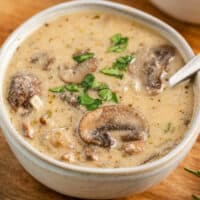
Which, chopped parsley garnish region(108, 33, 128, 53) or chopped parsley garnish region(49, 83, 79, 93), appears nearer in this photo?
chopped parsley garnish region(49, 83, 79, 93)

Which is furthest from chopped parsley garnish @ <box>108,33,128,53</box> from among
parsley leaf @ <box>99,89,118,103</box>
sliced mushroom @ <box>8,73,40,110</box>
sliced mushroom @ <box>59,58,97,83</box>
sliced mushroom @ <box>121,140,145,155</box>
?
sliced mushroom @ <box>121,140,145,155</box>

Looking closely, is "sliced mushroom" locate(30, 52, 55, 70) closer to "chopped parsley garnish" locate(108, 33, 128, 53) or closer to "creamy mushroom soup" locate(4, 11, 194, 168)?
"creamy mushroom soup" locate(4, 11, 194, 168)

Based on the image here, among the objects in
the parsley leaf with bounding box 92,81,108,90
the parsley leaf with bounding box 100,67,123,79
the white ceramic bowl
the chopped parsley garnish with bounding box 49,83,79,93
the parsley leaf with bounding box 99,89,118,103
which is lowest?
the chopped parsley garnish with bounding box 49,83,79,93

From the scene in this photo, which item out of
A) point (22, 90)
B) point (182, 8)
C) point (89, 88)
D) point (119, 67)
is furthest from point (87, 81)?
point (182, 8)

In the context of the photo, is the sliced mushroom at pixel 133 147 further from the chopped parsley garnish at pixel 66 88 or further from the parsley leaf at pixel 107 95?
the chopped parsley garnish at pixel 66 88

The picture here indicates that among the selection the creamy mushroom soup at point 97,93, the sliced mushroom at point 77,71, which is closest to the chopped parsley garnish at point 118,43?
the creamy mushroom soup at point 97,93

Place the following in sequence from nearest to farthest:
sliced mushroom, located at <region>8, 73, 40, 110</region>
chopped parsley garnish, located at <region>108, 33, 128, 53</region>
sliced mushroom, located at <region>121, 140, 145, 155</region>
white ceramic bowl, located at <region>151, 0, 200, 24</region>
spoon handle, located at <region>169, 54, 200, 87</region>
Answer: sliced mushroom, located at <region>121, 140, 145, 155</region>, sliced mushroom, located at <region>8, 73, 40, 110</region>, spoon handle, located at <region>169, 54, 200, 87</region>, chopped parsley garnish, located at <region>108, 33, 128, 53</region>, white ceramic bowl, located at <region>151, 0, 200, 24</region>

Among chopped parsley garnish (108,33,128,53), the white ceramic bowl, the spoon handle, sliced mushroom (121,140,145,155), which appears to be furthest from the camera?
the white ceramic bowl
